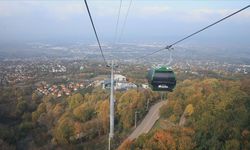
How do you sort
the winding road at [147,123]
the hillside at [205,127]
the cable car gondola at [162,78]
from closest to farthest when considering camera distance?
1. the cable car gondola at [162,78]
2. the hillside at [205,127]
3. the winding road at [147,123]

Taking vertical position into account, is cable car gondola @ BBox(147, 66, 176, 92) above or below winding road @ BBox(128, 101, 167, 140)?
above

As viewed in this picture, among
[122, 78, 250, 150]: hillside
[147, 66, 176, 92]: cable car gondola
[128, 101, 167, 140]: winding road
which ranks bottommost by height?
[128, 101, 167, 140]: winding road

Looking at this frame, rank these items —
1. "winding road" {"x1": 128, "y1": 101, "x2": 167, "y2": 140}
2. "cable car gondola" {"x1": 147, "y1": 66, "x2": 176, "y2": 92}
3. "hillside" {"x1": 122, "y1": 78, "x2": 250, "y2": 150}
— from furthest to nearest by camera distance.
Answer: "winding road" {"x1": 128, "y1": 101, "x2": 167, "y2": 140}, "hillside" {"x1": 122, "y1": 78, "x2": 250, "y2": 150}, "cable car gondola" {"x1": 147, "y1": 66, "x2": 176, "y2": 92}

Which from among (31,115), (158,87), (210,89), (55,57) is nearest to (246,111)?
(158,87)

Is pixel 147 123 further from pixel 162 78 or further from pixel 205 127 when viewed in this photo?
pixel 162 78

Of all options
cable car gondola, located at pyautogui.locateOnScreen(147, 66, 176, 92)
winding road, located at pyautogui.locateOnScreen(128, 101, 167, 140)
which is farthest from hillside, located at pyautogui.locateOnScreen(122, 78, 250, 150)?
cable car gondola, located at pyautogui.locateOnScreen(147, 66, 176, 92)

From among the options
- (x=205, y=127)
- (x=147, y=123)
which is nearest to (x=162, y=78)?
(x=205, y=127)

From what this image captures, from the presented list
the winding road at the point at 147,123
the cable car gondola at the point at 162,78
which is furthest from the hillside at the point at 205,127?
the cable car gondola at the point at 162,78

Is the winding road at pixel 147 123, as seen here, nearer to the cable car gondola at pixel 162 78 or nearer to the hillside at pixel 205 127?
the hillside at pixel 205 127

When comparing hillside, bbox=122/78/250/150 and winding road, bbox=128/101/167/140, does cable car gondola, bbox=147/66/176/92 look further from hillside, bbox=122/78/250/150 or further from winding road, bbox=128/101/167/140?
winding road, bbox=128/101/167/140

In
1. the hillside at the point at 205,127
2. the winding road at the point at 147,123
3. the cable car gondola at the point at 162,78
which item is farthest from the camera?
the winding road at the point at 147,123
